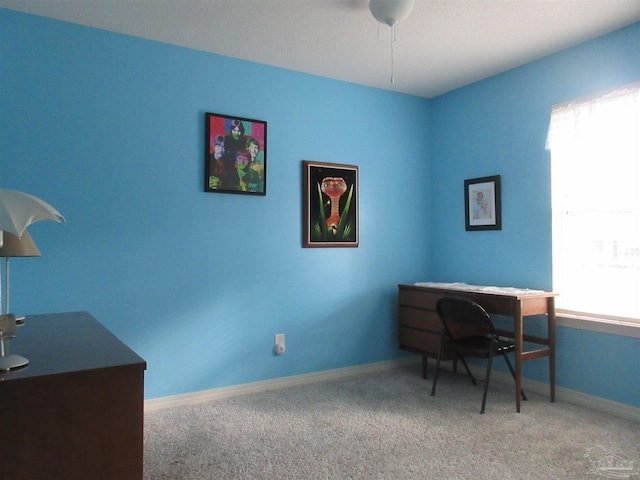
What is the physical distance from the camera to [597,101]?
2.86m

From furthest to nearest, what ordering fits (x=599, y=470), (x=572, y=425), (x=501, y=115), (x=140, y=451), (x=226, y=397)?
(x=501, y=115) < (x=226, y=397) < (x=572, y=425) < (x=599, y=470) < (x=140, y=451)

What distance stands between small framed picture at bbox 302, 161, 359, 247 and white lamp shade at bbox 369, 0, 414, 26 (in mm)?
1284

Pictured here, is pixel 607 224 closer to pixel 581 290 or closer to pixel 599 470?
pixel 581 290

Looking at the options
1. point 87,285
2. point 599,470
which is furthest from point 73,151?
point 599,470

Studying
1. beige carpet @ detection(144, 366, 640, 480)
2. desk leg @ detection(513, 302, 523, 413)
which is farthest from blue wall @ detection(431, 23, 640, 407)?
desk leg @ detection(513, 302, 523, 413)

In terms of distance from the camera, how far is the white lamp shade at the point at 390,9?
2.34 m

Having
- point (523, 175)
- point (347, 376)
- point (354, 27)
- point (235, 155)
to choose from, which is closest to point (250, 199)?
point (235, 155)

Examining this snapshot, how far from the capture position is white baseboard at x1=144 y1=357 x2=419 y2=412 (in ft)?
9.63

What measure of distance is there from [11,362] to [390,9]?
2.27 metres

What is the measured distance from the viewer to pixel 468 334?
3.32 metres

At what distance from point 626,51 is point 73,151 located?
11.1 feet

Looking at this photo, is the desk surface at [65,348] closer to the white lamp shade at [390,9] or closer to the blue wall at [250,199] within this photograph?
the blue wall at [250,199]

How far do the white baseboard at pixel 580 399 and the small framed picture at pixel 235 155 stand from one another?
2.28 m

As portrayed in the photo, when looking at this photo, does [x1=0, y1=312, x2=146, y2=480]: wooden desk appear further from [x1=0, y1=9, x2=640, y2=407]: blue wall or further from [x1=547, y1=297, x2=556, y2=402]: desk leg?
[x1=547, y1=297, x2=556, y2=402]: desk leg
